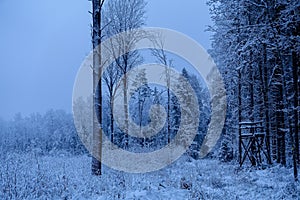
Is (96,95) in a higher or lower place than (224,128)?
higher

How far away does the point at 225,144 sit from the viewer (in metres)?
24.3

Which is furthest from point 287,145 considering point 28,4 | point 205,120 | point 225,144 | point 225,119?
point 28,4

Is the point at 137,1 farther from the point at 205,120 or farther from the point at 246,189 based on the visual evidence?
the point at 205,120

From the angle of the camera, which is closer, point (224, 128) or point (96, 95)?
point (96, 95)

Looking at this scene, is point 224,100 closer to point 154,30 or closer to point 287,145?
point 287,145

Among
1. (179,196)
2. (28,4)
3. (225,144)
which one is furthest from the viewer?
(28,4)

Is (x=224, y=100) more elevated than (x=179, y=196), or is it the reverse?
(x=224, y=100)

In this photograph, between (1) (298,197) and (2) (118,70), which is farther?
(2) (118,70)

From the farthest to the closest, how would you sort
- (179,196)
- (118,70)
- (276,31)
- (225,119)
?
(225,119) → (118,70) → (276,31) → (179,196)

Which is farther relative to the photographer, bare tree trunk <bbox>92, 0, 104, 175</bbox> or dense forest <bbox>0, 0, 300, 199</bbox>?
bare tree trunk <bbox>92, 0, 104, 175</bbox>

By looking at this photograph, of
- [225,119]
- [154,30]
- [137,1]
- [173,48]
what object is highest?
[137,1]

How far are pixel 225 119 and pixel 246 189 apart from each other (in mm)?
18833

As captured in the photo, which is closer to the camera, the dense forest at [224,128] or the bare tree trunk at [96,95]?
the dense forest at [224,128]

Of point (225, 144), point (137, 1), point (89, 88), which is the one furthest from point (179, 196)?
point (225, 144)
